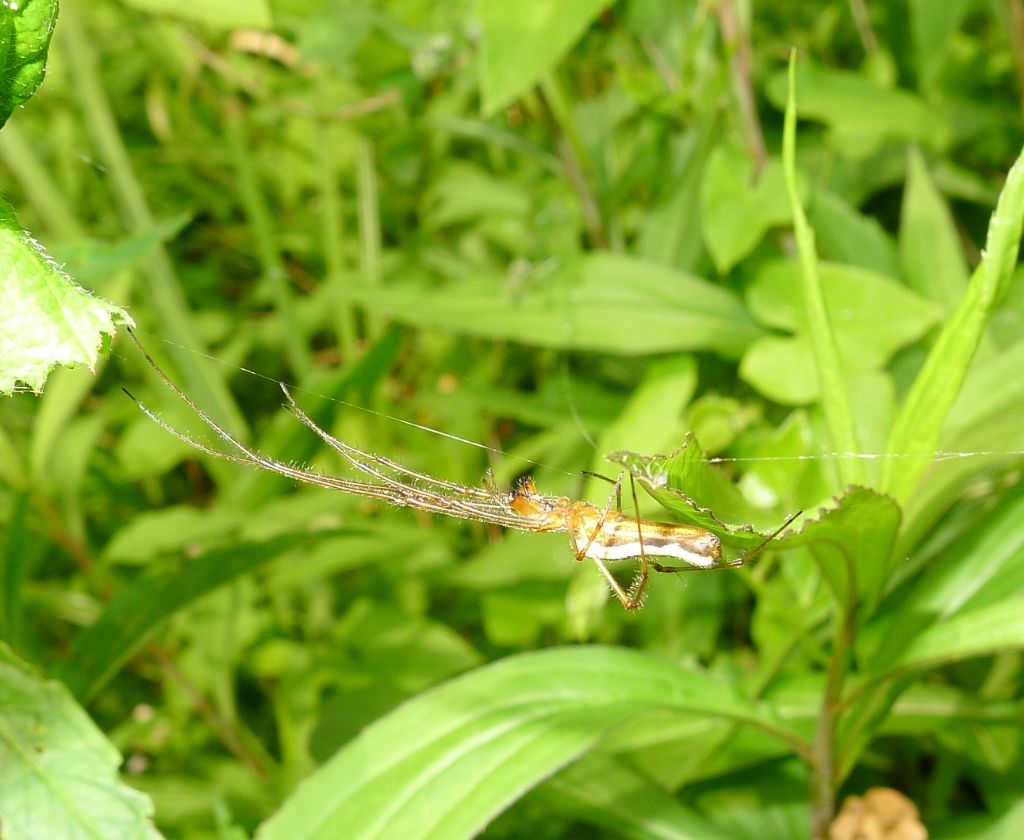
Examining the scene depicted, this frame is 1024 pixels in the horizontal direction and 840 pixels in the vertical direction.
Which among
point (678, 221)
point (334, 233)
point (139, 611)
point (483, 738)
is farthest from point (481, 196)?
point (483, 738)

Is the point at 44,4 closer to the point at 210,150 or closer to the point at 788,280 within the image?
the point at 788,280

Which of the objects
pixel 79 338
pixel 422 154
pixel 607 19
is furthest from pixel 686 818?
pixel 422 154

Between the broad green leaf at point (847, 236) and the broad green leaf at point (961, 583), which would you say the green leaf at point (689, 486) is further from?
the broad green leaf at point (847, 236)

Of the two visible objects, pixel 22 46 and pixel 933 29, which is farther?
pixel 933 29

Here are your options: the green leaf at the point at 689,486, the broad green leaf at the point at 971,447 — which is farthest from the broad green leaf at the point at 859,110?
the green leaf at the point at 689,486

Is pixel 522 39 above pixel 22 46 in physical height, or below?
above

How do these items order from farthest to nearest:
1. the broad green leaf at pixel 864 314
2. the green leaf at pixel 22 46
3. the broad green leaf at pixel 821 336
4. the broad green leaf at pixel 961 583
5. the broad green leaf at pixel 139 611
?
the broad green leaf at pixel 864 314 < the broad green leaf at pixel 139 611 < the broad green leaf at pixel 961 583 < the broad green leaf at pixel 821 336 < the green leaf at pixel 22 46

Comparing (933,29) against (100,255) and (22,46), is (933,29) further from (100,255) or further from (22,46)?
(22,46)

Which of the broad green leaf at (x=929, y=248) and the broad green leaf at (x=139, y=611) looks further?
the broad green leaf at (x=929, y=248)

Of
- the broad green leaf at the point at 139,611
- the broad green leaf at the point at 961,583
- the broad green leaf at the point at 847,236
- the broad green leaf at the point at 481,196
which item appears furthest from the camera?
the broad green leaf at the point at 481,196
